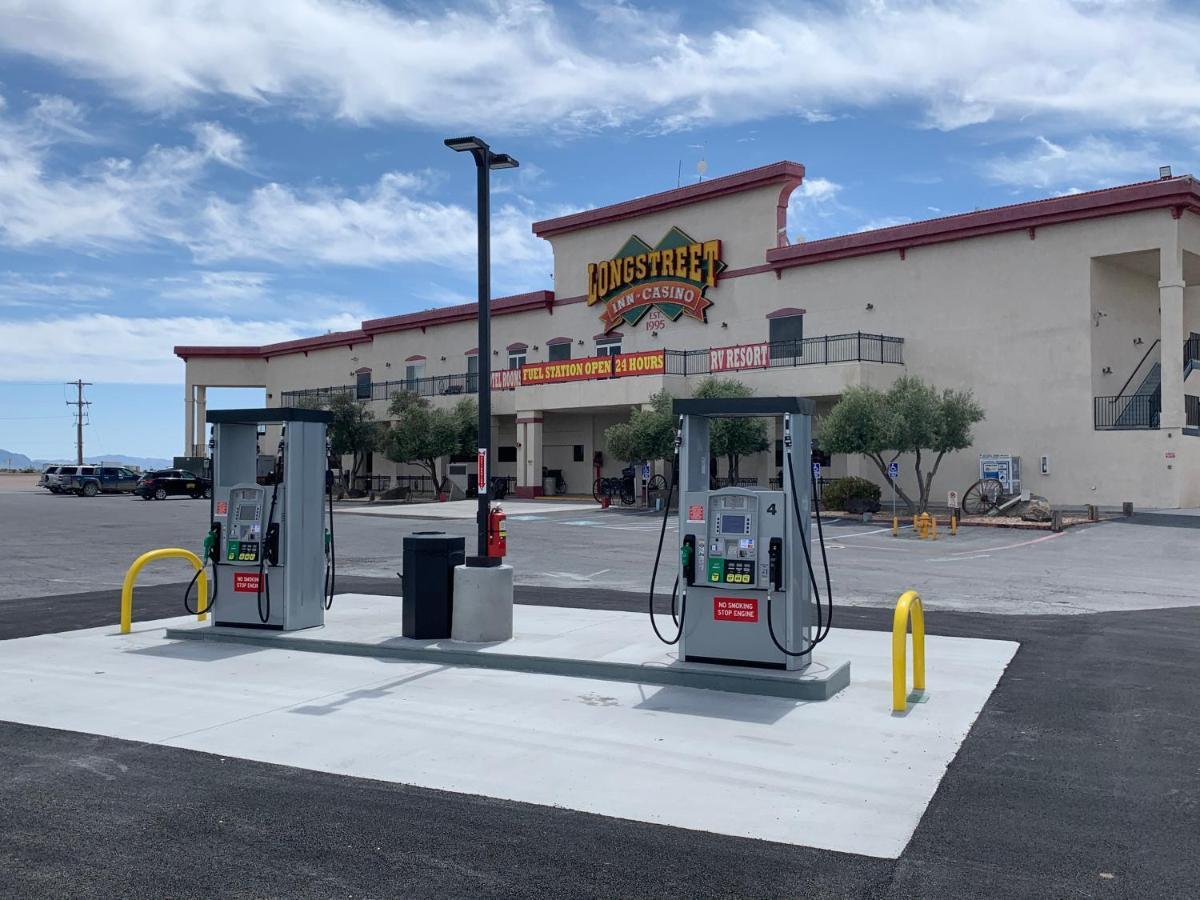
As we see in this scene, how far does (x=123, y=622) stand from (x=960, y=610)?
10698mm

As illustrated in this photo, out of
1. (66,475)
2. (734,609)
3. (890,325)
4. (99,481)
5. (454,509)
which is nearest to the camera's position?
(734,609)

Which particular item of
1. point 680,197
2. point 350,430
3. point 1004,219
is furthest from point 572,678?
point 350,430

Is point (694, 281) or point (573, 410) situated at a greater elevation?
point (694, 281)

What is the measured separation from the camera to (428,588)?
11.5 metres

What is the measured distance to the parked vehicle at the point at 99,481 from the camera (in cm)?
5631

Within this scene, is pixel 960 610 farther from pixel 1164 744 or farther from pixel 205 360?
pixel 205 360

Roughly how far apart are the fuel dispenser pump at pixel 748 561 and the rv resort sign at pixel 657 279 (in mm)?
34233

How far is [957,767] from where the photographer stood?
7.16 m

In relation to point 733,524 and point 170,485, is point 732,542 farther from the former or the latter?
point 170,485

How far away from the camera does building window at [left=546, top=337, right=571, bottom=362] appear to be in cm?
4947

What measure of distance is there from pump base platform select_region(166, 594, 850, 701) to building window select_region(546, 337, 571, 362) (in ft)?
119

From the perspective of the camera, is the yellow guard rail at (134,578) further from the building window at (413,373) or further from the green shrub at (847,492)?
the building window at (413,373)

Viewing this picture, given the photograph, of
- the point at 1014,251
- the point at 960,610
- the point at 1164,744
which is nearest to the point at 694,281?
the point at 1014,251

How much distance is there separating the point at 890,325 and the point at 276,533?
97.5 feet
